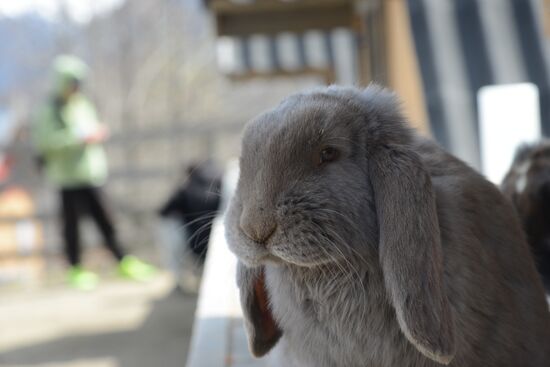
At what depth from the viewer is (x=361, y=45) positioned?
19.6 feet

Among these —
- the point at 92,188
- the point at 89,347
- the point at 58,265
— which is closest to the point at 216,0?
the point at 89,347

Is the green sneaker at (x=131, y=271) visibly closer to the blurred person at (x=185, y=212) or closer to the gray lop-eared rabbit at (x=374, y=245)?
the blurred person at (x=185, y=212)

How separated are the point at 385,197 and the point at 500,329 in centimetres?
41

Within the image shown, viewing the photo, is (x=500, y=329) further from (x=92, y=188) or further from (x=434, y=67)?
(x=92, y=188)

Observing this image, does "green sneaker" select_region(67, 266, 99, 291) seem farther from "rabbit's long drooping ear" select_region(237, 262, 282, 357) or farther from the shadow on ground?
"rabbit's long drooping ear" select_region(237, 262, 282, 357)

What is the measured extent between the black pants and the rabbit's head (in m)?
6.13

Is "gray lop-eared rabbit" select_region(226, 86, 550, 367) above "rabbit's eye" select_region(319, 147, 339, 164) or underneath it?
underneath

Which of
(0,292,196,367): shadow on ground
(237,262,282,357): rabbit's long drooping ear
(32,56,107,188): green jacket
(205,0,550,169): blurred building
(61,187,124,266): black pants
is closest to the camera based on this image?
(237,262,282,357): rabbit's long drooping ear

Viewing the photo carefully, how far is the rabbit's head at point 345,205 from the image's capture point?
1413 millimetres

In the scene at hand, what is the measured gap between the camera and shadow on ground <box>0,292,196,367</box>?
17.2 ft

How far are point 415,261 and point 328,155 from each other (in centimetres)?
28

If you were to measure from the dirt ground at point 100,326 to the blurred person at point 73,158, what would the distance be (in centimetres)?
50

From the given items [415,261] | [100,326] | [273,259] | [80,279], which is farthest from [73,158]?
[415,261]

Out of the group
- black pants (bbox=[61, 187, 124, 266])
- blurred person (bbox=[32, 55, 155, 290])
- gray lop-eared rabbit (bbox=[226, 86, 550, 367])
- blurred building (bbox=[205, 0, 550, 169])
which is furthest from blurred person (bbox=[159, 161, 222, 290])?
gray lop-eared rabbit (bbox=[226, 86, 550, 367])
